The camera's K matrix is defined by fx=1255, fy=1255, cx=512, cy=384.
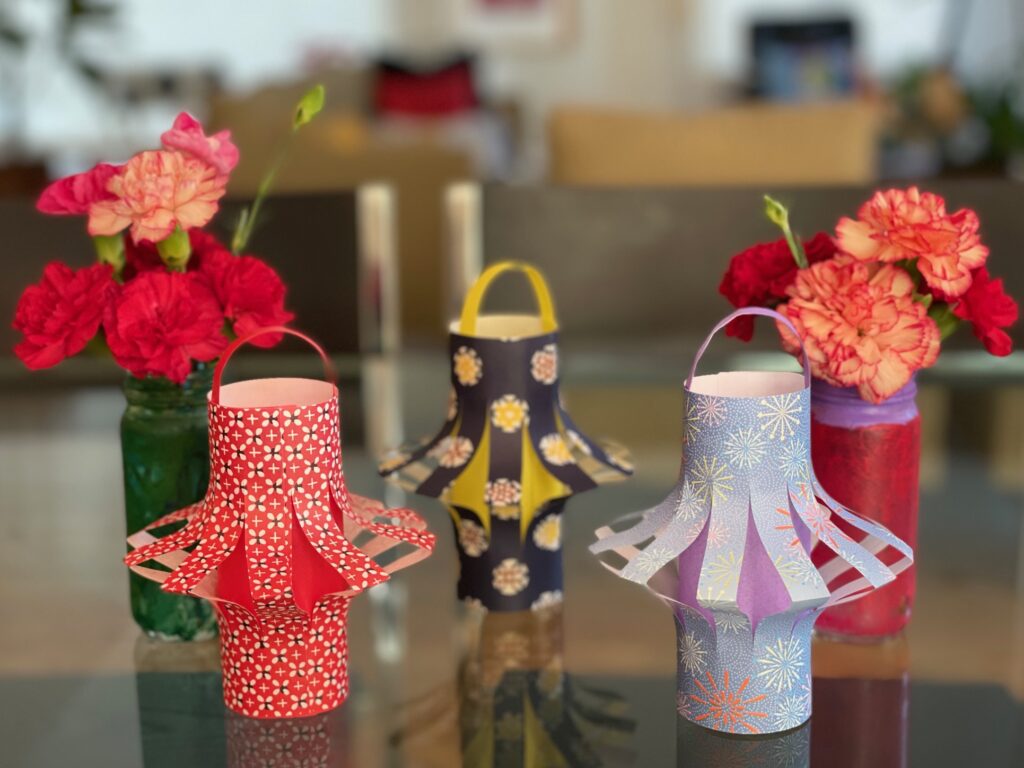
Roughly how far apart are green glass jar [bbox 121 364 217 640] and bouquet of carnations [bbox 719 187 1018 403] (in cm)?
36

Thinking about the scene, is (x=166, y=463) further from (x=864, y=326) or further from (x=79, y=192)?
(x=864, y=326)

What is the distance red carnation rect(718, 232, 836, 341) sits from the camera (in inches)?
29.9

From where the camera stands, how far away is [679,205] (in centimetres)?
147

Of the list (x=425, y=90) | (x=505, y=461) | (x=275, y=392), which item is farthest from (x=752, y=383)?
(x=425, y=90)

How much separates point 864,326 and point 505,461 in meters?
0.23

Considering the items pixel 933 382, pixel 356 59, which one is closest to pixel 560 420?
pixel 933 382

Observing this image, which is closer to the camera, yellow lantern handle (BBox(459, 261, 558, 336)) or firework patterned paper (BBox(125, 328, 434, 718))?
firework patterned paper (BBox(125, 328, 434, 718))

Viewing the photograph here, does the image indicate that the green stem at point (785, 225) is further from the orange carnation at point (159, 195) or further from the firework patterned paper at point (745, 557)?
the orange carnation at point (159, 195)

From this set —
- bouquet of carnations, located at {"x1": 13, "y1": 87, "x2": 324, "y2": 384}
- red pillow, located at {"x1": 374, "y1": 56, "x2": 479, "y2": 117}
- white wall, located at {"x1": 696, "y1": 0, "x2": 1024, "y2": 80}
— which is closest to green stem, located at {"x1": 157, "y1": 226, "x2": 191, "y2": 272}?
bouquet of carnations, located at {"x1": 13, "y1": 87, "x2": 324, "y2": 384}

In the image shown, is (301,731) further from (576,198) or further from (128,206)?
(576,198)

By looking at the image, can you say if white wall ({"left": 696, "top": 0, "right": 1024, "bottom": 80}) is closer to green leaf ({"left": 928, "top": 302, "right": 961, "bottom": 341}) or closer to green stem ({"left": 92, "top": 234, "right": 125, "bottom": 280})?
green leaf ({"left": 928, "top": 302, "right": 961, "bottom": 341})

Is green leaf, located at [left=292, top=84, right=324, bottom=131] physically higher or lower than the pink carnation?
higher

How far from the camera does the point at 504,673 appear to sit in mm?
742

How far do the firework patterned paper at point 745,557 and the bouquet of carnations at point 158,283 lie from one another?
252 millimetres
